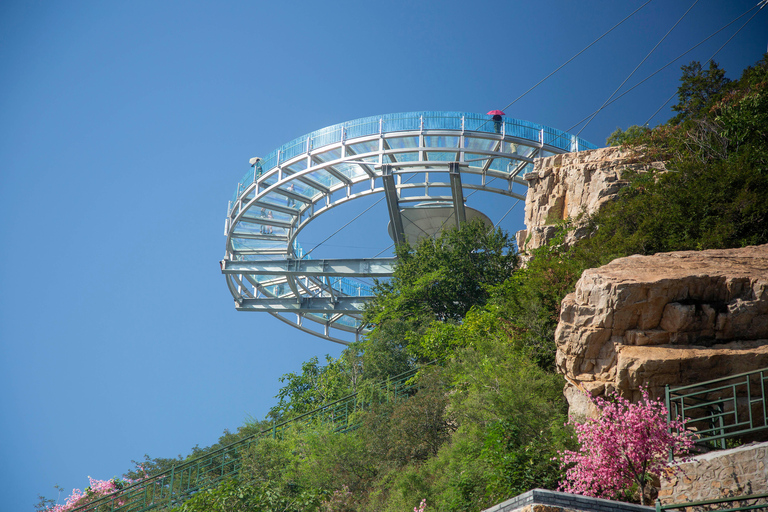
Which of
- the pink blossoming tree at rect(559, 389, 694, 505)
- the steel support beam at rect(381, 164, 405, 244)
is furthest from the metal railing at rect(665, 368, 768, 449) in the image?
the steel support beam at rect(381, 164, 405, 244)

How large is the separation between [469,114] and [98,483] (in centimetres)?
2037

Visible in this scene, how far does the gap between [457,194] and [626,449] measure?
786 inches

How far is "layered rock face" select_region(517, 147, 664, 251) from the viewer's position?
2125cm

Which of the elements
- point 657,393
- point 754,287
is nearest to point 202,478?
point 657,393

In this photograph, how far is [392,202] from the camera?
29.4 metres

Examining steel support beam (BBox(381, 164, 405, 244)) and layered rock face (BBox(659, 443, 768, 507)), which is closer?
layered rock face (BBox(659, 443, 768, 507))

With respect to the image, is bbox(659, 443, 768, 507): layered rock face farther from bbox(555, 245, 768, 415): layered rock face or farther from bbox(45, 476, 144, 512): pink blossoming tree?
bbox(45, 476, 144, 512): pink blossoming tree

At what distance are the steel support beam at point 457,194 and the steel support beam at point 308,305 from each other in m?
9.87

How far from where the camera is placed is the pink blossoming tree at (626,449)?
9469 millimetres

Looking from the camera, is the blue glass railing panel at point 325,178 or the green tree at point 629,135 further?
the blue glass railing panel at point 325,178

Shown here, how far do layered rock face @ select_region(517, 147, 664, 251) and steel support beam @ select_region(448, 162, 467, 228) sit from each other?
3.56m

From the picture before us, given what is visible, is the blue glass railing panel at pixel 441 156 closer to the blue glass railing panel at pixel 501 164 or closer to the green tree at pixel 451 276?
the blue glass railing panel at pixel 501 164

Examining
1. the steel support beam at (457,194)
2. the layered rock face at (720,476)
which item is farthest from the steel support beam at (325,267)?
the layered rock face at (720,476)

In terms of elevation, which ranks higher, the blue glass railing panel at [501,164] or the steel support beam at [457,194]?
the blue glass railing panel at [501,164]
